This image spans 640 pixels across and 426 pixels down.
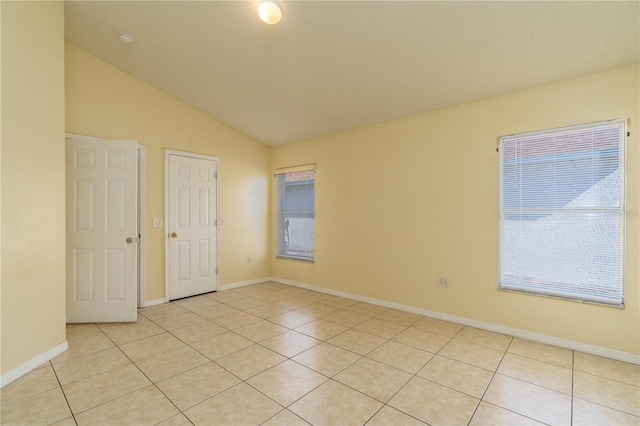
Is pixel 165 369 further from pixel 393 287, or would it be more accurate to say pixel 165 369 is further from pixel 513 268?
pixel 513 268

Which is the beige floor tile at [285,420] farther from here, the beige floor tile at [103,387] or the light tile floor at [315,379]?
the beige floor tile at [103,387]

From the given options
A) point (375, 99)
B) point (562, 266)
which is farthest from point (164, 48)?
point (562, 266)

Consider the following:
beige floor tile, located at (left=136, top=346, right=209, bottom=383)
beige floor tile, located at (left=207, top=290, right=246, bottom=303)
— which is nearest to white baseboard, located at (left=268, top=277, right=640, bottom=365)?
beige floor tile, located at (left=207, top=290, right=246, bottom=303)

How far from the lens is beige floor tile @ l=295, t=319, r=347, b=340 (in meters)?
3.06

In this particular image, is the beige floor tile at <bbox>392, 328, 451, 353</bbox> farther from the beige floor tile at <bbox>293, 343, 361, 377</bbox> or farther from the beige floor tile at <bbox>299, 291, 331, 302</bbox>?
the beige floor tile at <bbox>299, 291, 331, 302</bbox>

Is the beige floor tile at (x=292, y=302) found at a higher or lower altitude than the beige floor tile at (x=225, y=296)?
lower

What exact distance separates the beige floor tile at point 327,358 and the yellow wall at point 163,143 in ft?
8.62

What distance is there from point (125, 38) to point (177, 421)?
3581mm

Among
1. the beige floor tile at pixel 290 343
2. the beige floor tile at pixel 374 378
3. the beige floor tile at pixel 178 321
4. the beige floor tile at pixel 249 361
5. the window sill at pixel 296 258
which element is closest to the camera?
the beige floor tile at pixel 374 378

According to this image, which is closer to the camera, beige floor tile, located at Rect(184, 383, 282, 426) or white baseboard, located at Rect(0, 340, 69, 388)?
beige floor tile, located at Rect(184, 383, 282, 426)

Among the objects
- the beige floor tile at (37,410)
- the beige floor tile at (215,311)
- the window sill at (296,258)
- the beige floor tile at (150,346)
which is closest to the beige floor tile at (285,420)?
the beige floor tile at (37,410)

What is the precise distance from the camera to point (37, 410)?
6.09 feet

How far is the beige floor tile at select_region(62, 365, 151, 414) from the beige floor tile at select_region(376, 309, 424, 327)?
99.4 inches

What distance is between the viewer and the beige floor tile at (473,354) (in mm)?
2480
